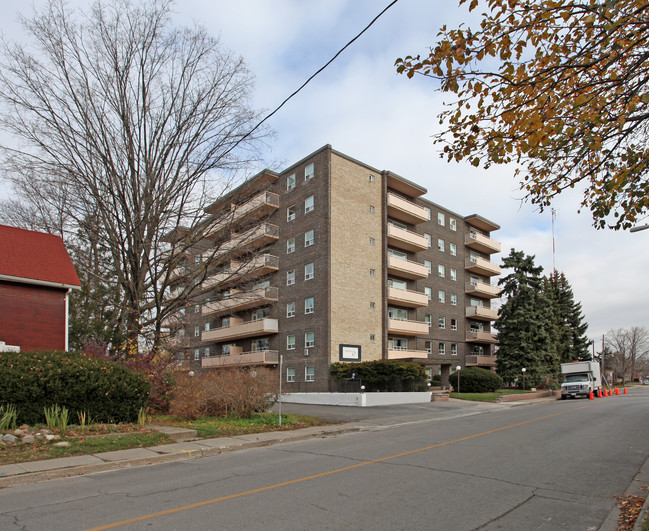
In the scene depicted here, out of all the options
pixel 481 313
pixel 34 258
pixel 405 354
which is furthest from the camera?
pixel 481 313

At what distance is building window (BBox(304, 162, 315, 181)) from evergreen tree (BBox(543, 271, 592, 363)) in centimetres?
2762

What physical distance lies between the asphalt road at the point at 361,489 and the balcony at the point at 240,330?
26.4 m

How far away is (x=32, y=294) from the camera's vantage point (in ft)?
61.9

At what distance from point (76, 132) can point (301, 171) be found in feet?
69.0

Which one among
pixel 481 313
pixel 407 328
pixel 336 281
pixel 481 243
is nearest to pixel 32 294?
pixel 336 281

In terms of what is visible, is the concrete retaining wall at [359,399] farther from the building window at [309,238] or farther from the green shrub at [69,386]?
the green shrub at [69,386]

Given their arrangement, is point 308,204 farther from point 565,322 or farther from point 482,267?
point 565,322

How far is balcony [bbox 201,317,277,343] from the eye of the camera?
38.9 meters

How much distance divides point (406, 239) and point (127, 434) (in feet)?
104

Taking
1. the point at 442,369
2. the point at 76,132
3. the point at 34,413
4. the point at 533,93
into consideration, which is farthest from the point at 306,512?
the point at 442,369

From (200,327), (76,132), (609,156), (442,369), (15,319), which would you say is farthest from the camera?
(200,327)

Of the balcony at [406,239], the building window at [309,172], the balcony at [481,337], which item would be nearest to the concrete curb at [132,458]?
the building window at [309,172]

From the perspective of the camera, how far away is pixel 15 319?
59.8 feet

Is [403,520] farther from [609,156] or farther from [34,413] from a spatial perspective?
[34,413]
